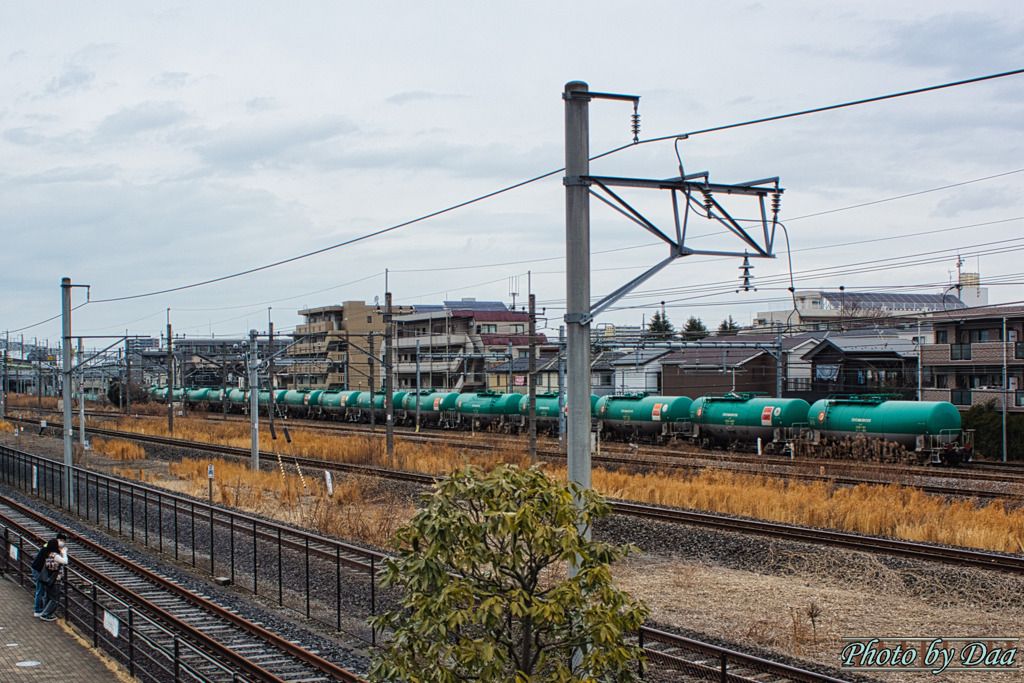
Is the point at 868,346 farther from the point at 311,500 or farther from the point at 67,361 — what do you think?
the point at 67,361

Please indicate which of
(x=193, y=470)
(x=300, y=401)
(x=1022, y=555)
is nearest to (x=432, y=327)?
(x=300, y=401)

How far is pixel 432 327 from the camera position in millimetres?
98188

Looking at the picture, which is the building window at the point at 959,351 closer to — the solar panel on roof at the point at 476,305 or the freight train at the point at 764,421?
the freight train at the point at 764,421

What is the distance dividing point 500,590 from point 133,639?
972 centimetres

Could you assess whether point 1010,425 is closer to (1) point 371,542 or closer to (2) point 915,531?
(2) point 915,531

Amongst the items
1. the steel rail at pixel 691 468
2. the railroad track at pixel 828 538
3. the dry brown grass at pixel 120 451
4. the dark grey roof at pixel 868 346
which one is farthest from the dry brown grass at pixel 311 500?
the dark grey roof at pixel 868 346

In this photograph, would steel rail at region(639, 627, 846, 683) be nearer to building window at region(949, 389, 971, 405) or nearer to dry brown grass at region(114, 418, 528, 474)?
dry brown grass at region(114, 418, 528, 474)

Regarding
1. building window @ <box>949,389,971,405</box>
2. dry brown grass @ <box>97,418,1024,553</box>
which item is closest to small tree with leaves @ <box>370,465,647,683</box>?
dry brown grass @ <box>97,418,1024,553</box>

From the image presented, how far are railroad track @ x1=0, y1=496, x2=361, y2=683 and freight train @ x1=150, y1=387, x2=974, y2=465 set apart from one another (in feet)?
95.7

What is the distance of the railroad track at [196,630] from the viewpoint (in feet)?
42.2

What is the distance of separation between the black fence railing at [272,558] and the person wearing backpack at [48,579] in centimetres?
317

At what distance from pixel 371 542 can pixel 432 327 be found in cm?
7638

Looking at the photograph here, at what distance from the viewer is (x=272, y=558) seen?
20.6m

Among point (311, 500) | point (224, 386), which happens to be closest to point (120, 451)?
point (224, 386)
